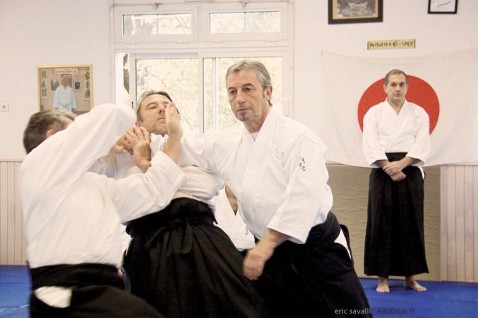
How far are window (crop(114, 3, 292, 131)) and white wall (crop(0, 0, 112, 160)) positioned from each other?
22 cm

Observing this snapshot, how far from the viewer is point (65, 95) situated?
258 inches

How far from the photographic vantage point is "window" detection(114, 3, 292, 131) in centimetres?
625

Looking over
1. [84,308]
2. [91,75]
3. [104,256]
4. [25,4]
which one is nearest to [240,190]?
[104,256]

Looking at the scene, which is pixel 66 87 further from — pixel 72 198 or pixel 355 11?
pixel 72 198

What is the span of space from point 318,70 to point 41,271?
466 centimetres

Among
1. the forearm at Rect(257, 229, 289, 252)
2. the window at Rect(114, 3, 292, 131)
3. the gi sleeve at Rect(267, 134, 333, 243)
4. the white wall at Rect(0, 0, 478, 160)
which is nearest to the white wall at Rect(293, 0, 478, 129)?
the white wall at Rect(0, 0, 478, 160)

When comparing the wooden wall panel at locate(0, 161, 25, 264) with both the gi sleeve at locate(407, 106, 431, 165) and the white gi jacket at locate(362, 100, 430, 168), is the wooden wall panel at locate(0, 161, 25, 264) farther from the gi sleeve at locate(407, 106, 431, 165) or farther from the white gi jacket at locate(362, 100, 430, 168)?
the gi sleeve at locate(407, 106, 431, 165)

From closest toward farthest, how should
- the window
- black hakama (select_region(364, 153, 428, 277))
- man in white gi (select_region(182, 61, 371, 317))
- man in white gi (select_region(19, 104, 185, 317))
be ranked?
man in white gi (select_region(19, 104, 185, 317)) < man in white gi (select_region(182, 61, 371, 317)) < black hakama (select_region(364, 153, 428, 277)) < the window

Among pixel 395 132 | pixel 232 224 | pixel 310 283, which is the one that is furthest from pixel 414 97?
pixel 310 283

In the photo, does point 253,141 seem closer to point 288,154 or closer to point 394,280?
point 288,154

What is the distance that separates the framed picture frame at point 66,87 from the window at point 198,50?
350mm

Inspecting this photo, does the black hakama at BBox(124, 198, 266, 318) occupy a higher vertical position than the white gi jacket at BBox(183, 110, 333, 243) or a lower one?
lower

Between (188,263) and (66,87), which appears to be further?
(66,87)

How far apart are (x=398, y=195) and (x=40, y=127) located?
12.4ft
